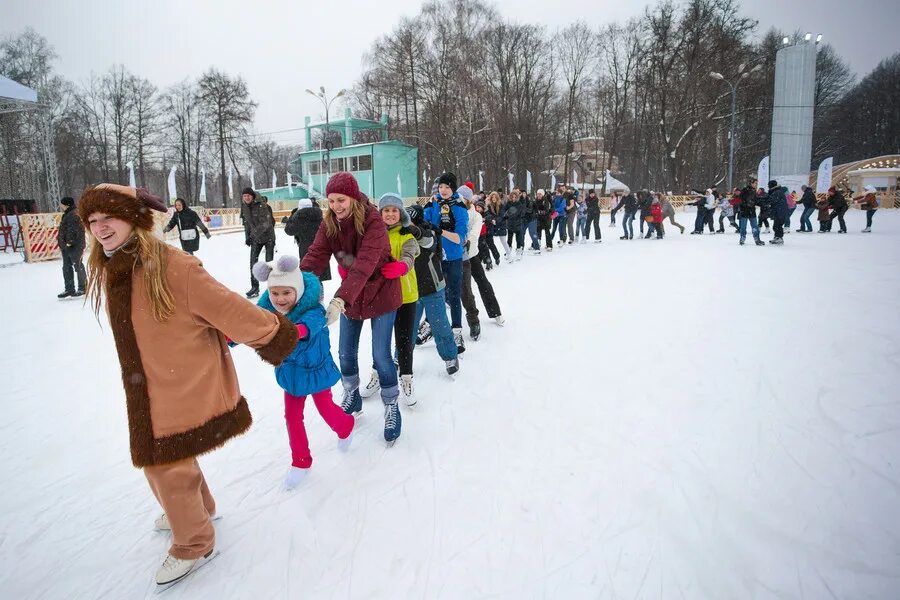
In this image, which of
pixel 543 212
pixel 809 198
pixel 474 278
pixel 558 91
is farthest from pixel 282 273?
pixel 558 91

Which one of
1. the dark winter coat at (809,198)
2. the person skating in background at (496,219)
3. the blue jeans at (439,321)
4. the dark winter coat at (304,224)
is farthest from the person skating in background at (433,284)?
the dark winter coat at (809,198)

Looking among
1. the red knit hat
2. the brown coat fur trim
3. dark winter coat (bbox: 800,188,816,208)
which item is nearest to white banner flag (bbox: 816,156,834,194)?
dark winter coat (bbox: 800,188,816,208)

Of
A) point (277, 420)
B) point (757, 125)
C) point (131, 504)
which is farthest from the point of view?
point (757, 125)

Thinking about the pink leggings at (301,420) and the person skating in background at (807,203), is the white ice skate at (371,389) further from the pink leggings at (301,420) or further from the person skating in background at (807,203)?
the person skating in background at (807,203)

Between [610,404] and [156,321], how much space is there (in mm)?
3123

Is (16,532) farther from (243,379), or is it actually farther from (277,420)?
(243,379)

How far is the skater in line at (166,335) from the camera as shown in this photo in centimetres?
180

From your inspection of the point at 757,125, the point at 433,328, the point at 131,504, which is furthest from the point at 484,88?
the point at 131,504

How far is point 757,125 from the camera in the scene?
1444 inches

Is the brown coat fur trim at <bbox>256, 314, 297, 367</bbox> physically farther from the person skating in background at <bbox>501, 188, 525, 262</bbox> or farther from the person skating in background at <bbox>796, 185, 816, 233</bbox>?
the person skating in background at <bbox>796, 185, 816, 233</bbox>

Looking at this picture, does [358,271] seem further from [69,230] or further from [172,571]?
[69,230]

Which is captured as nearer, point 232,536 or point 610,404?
point 232,536

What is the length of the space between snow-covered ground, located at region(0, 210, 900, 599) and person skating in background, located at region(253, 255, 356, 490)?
30cm

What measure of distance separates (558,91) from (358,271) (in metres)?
37.1
